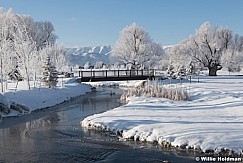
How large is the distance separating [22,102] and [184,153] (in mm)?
16862

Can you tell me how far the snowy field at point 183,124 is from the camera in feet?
38.6

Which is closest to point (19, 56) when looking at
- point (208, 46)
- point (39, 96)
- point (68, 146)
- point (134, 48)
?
point (39, 96)

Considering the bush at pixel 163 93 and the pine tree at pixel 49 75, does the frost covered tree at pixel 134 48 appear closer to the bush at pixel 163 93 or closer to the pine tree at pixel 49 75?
the pine tree at pixel 49 75

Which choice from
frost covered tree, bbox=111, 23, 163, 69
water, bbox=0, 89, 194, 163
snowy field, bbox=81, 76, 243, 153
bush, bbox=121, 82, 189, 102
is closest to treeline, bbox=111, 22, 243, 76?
frost covered tree, bbox=111, 23, 163, 69

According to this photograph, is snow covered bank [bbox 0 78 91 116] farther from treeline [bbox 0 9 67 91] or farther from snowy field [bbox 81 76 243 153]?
snowy field [bbox 81 76 243 153]

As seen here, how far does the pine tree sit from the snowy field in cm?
1697

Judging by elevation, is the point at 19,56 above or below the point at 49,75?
above

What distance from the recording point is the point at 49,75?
1411 inches

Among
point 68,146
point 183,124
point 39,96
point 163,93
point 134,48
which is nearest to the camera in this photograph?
point 68,146

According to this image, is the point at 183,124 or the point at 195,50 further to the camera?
the point at 195,50

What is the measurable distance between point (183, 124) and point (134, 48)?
54.0 m

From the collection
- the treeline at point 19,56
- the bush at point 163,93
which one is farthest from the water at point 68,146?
the treeline at point 19,56

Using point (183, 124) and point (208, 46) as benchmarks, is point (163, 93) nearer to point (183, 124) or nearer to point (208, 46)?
point (183, 124)

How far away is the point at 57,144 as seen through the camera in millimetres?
13172
